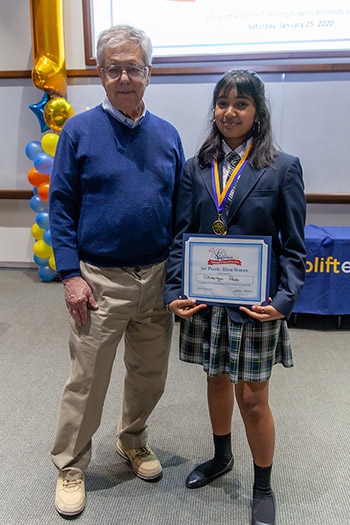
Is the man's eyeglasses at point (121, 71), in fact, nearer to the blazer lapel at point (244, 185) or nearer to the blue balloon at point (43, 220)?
the blazer lapel at point (244, 185)

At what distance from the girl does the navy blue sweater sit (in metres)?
0.09

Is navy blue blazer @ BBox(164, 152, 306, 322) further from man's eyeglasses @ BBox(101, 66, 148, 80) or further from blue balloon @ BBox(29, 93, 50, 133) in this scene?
blue balloon @ BBox(29, 93, 50, 133)

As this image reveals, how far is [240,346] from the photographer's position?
1.28 m

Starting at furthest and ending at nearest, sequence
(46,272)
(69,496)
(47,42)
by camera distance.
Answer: (46,272), (47,42), (69,496)

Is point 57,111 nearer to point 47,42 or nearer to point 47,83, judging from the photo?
point 47,83

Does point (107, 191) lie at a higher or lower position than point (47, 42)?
lower

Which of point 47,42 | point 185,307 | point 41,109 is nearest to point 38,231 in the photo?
point 41,109

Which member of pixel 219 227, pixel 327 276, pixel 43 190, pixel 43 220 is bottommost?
pixel 327 276

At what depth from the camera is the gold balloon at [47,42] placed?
3459mm

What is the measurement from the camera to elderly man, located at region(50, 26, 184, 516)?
129 cm

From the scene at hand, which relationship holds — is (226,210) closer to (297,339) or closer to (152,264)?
(152,264)

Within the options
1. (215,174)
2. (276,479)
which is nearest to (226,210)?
(215,174)

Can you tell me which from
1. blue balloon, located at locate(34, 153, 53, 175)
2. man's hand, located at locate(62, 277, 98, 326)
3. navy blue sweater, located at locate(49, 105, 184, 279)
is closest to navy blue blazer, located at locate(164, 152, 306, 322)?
navy blue sweater, located at locate(49, 105, 184, 279)

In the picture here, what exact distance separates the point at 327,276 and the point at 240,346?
1.82 meters
